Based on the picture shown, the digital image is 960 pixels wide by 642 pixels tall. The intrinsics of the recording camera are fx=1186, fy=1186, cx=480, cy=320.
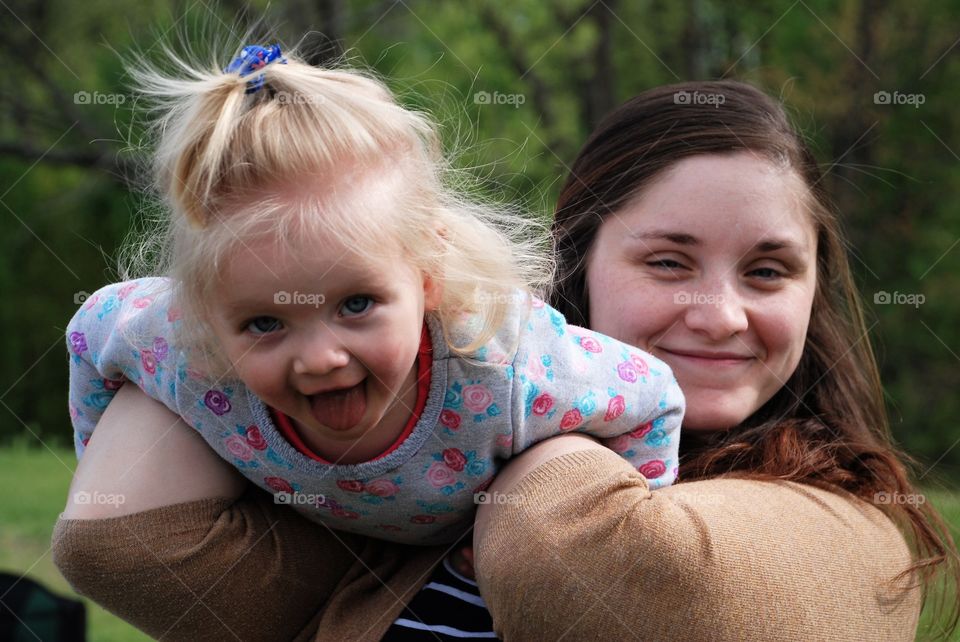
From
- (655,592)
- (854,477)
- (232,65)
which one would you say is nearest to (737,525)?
(655,592)

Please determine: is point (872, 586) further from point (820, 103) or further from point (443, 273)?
point (820, 103)

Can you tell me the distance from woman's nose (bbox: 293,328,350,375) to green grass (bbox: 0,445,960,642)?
5.99 ft

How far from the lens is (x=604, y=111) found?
10.9 metres

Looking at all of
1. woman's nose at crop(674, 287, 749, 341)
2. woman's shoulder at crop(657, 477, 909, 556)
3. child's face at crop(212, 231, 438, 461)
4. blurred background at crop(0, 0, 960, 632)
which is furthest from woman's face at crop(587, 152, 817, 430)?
blurred background at crop(0, 0, 960, 632)

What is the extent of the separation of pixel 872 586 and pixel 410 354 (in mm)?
827

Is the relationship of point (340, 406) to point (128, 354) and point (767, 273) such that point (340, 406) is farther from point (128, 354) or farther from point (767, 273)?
point (767, 273)

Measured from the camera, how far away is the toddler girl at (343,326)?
1562mm

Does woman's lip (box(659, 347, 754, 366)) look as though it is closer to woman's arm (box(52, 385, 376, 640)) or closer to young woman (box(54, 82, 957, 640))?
young woman (box(54, 82, 957, 640))

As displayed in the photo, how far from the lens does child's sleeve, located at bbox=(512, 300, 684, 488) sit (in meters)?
1.80

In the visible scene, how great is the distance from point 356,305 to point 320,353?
85 mm

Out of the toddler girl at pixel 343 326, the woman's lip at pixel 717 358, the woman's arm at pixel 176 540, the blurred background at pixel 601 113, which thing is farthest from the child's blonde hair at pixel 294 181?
the blurred background at pixel 601 113

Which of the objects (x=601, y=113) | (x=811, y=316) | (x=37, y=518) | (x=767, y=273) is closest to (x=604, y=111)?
(x=601, y=113)

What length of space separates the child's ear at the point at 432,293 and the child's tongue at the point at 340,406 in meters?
0.17

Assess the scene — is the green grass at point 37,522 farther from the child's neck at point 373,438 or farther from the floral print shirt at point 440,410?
the child's neck at point 373,438
